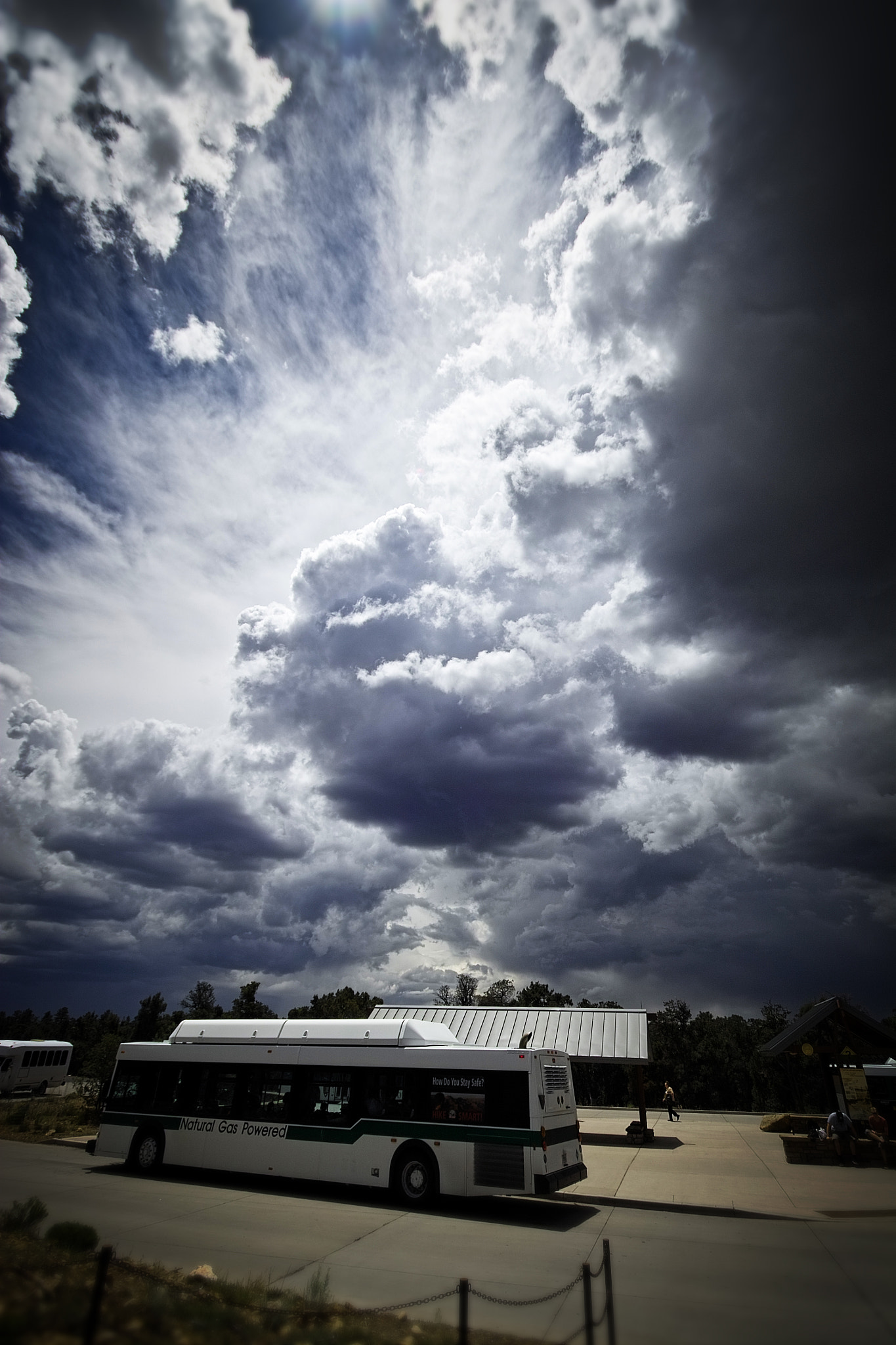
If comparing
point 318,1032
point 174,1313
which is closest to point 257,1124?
point 318,1032

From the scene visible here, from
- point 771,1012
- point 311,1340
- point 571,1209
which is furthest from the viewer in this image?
point 771,1012

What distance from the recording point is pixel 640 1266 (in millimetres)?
9062

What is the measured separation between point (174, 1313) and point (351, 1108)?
338 inches

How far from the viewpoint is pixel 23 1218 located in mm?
9867

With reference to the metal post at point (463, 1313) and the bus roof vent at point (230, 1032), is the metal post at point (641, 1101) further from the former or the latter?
the metal post at point (463, 1313)

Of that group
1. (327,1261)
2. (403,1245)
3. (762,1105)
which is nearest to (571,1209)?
(403,1245)

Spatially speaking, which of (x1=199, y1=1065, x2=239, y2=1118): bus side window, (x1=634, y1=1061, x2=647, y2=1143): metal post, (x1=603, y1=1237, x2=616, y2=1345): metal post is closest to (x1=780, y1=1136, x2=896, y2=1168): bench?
(x1=634, y1=1061, x2=647, y2=1143): metal post

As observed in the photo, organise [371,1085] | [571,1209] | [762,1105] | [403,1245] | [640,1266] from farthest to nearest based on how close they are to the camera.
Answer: [762,1105]
[371,1085]
[571,1209]
[403,1245]
[640,1266]

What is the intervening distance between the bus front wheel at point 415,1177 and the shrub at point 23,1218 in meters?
6.15

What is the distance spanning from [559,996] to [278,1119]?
285 feet

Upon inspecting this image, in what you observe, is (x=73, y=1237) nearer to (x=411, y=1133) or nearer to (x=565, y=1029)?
(x=411, y=1133)

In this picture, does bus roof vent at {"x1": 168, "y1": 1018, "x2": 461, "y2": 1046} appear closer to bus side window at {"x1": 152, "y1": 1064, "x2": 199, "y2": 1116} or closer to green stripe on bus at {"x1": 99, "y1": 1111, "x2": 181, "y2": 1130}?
bus side window at {"x1": 152, "y1": 1064, "x2": 199, "y2": 1116}

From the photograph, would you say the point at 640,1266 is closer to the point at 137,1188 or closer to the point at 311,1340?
the point at 311,1340

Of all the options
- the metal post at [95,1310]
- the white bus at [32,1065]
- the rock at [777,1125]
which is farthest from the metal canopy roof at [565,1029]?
the white bus at [32,1065]
